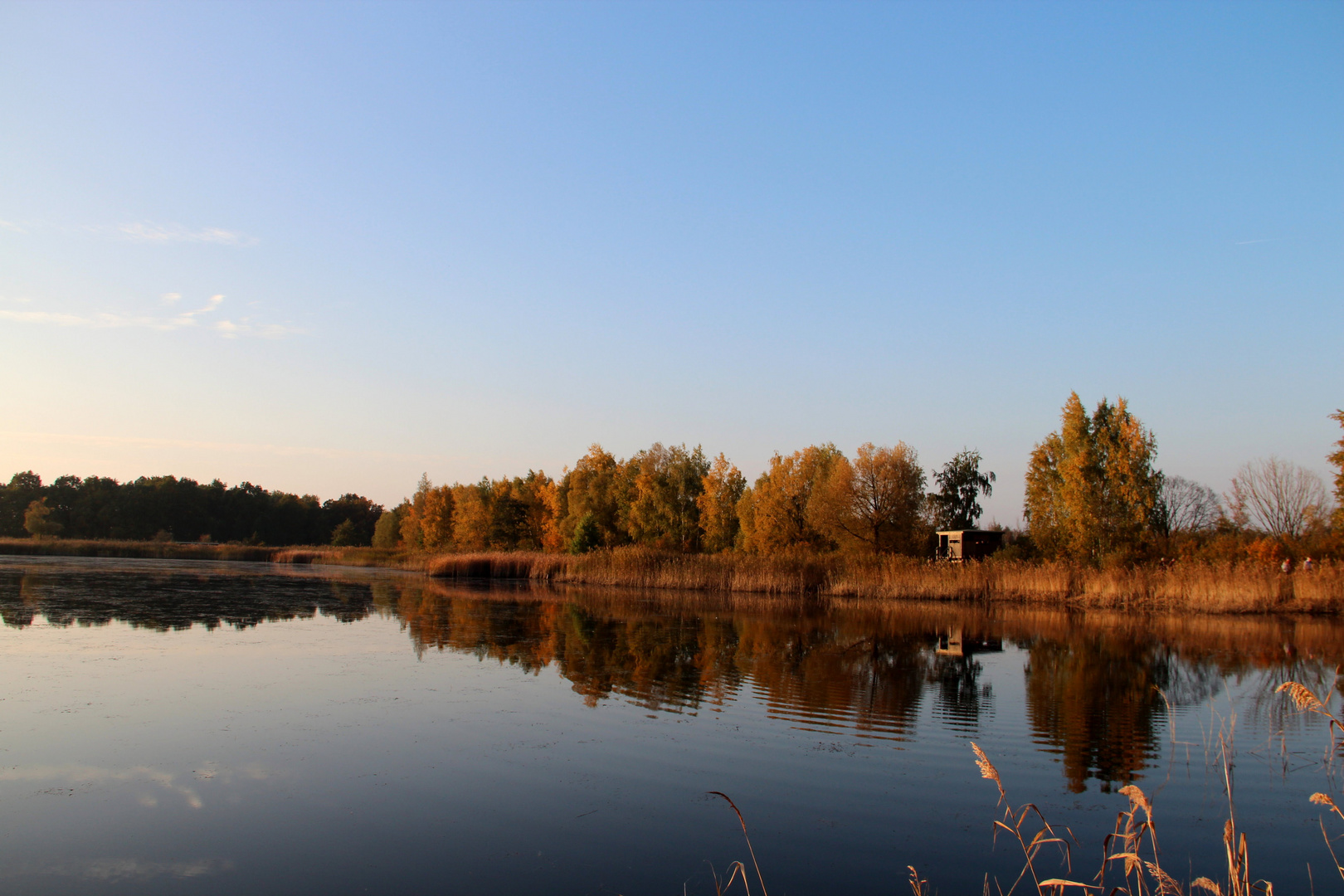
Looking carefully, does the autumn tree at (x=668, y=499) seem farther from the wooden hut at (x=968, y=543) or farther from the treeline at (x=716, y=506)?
the wooden hut at (x=968, y=543)

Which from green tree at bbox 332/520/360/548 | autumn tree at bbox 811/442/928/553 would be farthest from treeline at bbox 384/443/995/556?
green tree at bbox 332/520/360/548

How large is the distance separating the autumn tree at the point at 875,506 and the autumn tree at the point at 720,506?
27.8ft

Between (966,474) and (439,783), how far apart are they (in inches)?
2082

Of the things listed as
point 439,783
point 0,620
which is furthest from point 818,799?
point 0,620

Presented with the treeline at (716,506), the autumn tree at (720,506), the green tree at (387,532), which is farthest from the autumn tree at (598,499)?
the green tree at (387,532)

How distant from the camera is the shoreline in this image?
78.6ft

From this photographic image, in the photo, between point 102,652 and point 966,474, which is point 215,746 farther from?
point 966,474

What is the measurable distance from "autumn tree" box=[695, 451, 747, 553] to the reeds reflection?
15.3 metres

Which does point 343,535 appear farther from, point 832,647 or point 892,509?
point 832,647

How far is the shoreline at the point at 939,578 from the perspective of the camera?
78.6 feet

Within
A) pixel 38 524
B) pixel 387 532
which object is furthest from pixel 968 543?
pixel 38 524

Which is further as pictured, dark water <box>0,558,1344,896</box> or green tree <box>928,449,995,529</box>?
green tree <box>928,449,995,529</box>

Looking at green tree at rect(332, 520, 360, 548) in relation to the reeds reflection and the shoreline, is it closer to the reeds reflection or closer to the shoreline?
the shoreline

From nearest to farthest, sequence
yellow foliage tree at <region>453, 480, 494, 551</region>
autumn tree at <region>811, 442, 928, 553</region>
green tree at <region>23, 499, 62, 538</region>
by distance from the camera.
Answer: autumn tree at <region>811, 442, 928, 553</region> < yellow foliage tree at <region>453, 480, 494, 551</region> < green tree at <region>23, 499, 62, 538</region>
